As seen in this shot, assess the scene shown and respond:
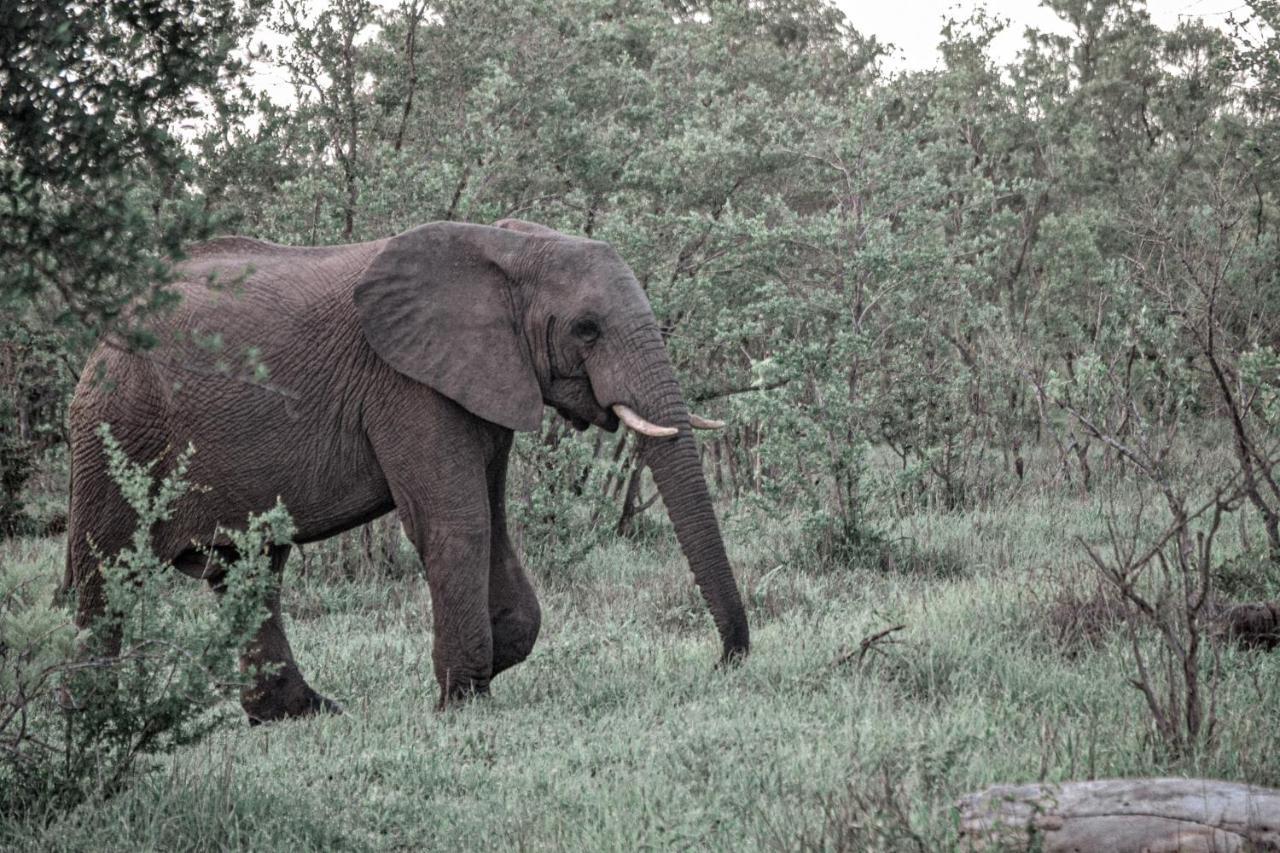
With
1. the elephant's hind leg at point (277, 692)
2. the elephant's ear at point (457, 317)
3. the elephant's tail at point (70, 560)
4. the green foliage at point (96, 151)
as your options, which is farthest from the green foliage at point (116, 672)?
the elephant's tail at point (70, 560)

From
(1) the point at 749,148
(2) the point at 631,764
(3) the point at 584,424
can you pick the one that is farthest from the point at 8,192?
(1) the point at 749,148

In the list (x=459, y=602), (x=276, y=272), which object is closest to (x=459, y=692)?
(x=459, y=602)

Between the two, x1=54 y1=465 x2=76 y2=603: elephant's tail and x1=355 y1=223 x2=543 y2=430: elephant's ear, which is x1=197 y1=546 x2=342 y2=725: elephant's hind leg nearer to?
x1=54 y1=465 x2=76 y2=603: elephant's tail

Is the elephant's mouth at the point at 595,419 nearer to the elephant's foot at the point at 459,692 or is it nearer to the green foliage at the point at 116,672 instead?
the elephant's foot at the point at 459,692

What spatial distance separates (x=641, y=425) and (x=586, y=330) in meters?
0.61

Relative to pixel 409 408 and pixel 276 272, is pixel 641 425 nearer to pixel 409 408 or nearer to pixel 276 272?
pixel 409 408

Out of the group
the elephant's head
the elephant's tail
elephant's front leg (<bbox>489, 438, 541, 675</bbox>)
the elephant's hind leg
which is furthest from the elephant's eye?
the elephant's tail

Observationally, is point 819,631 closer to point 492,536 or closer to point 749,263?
point 492,536

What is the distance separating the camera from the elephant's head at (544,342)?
23.6 ft

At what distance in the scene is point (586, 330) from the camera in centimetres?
730

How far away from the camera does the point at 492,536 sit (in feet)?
26.0

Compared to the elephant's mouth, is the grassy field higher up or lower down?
lower down

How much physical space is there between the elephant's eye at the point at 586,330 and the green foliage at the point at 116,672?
2035 millimetres

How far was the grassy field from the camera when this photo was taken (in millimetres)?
5062
